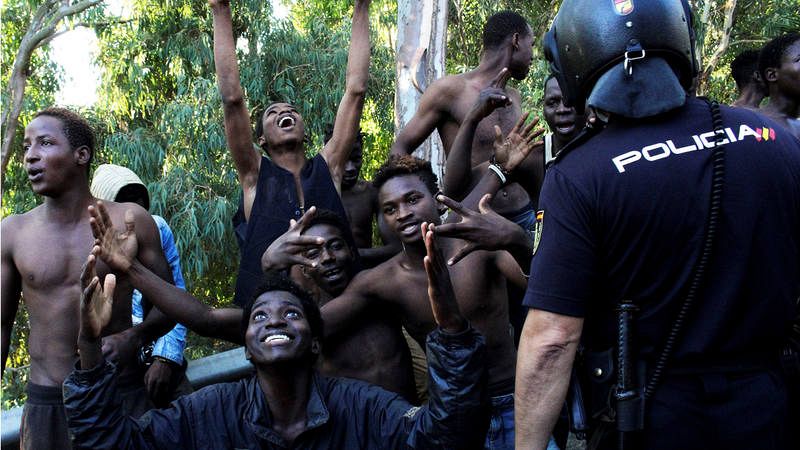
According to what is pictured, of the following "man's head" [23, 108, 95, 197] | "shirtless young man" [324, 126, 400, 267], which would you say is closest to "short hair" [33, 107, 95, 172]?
"man's head" [23, 108, 95, 197]

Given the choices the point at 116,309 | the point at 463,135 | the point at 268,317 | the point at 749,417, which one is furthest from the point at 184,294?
the point at 749,417

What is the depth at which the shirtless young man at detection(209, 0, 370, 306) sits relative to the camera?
5.09 m

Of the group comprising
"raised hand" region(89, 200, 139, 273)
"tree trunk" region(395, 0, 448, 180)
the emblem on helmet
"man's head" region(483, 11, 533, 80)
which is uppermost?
"tree trunk" region(395, 0, 448, 180)

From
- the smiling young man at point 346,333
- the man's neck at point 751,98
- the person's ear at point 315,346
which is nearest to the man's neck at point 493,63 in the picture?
the man's neck at point 751,98

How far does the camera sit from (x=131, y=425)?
3.55m

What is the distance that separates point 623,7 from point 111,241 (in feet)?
7.79

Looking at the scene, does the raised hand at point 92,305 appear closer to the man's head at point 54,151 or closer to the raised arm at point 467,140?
the man's head at point 54,151

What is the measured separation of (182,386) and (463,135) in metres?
2.02

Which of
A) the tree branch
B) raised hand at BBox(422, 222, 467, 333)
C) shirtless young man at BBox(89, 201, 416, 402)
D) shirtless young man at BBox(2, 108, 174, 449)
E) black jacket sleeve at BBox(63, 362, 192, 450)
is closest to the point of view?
raised hand at BBox(422, 222, 467, 333)

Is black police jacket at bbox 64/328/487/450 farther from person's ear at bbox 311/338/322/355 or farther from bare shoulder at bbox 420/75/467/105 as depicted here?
bare shoulder at bbox 420/75/467/105

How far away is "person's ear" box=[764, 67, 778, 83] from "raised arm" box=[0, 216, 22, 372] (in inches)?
166

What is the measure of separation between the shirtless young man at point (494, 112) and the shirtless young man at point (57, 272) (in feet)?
6.07

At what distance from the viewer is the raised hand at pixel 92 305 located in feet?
11.3

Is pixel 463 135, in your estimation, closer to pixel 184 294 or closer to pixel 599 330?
pixel 184 294
